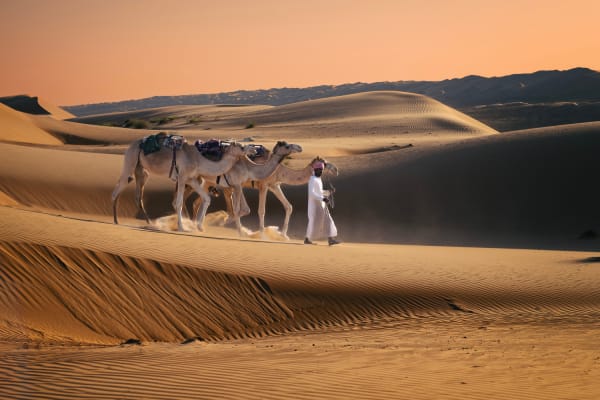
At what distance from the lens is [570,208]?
2714cm

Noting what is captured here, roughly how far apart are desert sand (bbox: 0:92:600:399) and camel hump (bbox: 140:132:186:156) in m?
2.30

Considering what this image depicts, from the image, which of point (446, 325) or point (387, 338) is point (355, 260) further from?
point (387, 338)

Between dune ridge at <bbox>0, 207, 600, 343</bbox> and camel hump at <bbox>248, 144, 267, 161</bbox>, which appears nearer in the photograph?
dune ridge at <bbox>0, 207, 600, 343</bbox>

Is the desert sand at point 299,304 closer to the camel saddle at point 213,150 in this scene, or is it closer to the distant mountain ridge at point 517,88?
the camel saddle at point 213,150

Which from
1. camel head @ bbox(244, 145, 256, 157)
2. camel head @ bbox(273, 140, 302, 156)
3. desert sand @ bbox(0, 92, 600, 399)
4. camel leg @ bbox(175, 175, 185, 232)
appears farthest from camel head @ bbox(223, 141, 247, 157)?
desert sand @ bbox(0, 92, 600, 399)

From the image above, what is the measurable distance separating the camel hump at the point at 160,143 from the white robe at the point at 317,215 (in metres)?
3.50

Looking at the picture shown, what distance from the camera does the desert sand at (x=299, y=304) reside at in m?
7.53

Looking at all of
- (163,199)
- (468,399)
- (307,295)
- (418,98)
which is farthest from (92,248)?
(418,98)

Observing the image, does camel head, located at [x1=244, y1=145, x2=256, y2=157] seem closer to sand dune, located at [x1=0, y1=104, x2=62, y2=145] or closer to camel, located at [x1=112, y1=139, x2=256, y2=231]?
camel, located at [x1=112, y1=139, x2=256, y2=231]

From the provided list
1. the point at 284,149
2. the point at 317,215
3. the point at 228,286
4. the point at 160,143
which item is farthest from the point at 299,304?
the point at 160,143

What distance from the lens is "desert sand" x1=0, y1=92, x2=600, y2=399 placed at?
7527mm

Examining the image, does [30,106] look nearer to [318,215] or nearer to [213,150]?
[213,150]

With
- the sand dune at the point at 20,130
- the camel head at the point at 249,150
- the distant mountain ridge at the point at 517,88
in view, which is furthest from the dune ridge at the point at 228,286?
the distant mountain ridge at the point at 517,88

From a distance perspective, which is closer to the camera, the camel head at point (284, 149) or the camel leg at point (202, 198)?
the camel leg at point (202, 198)
